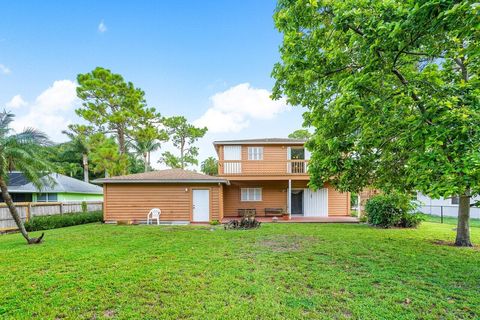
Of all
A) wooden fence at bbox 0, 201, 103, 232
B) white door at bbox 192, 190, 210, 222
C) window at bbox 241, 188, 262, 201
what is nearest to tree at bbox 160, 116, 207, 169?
window at bbox 241, 188, 262, 201

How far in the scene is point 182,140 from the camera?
28.4 meters

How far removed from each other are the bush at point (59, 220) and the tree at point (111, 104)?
9.15 meters

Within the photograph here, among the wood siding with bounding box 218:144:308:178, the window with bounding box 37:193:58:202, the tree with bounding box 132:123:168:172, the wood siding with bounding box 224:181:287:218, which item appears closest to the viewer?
the wood siding with bounding box 218:144:308:178

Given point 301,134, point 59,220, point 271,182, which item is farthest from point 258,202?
point 301,134

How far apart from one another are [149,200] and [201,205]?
2.88m

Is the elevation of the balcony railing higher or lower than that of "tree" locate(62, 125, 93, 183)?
lower

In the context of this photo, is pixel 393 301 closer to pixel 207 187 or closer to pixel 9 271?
pixel 9 271

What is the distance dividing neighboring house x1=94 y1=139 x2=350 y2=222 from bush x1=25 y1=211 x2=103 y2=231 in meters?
1.46

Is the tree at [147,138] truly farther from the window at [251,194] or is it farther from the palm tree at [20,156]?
the palm tree at [20,156]

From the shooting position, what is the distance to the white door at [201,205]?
502 inches

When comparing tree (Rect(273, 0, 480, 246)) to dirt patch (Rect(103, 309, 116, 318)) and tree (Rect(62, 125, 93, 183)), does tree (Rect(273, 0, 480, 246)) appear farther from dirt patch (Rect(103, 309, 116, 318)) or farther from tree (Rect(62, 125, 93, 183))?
tree (Rect(62, 125, 93, 183))

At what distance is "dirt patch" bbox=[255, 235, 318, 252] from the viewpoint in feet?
21.3

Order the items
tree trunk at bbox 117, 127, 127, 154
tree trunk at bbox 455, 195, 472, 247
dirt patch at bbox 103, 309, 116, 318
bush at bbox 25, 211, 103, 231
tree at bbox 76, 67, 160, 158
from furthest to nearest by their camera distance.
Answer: tree trunk at bbox 117, 127, 127, 154
tree at bbox 76, 67, 160, 158
bush at bbox 25, 211, 103, 231
tree trunk at bbox 455, 195, 472, 247
dirt patch at bbox 103, 309, 116, 318

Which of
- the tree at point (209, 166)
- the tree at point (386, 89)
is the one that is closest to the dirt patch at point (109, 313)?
the tree at point (386, 89)
